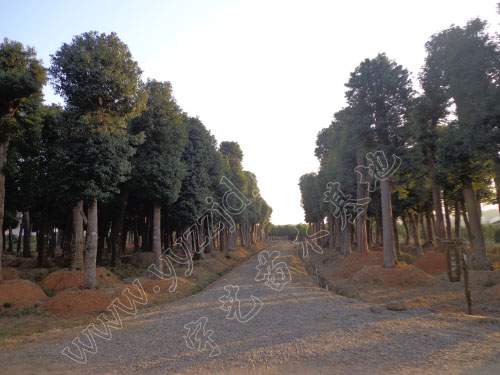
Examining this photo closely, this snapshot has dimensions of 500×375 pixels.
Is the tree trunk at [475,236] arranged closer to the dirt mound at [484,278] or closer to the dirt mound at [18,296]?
the dirt mound at [484,278]

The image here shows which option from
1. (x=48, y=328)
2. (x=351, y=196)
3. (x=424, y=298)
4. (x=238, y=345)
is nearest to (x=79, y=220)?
(x=48, y=328)

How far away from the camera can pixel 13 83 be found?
48.7ft

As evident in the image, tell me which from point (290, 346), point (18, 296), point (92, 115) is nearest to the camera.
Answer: point (290, 346)

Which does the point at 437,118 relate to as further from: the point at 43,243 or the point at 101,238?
the point at 101,238

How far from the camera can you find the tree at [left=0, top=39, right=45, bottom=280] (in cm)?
1498

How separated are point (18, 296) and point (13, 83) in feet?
31.1

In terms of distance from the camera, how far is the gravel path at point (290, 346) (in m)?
5.79

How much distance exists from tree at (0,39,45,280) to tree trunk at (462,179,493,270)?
23.5 metres

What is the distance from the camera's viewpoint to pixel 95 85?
569 inches

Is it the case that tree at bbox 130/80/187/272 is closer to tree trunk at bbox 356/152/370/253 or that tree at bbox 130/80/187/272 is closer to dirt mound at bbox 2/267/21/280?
dirt mound at bbox 2/267/21/280

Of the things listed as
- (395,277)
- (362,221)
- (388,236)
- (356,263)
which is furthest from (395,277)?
(362,221)

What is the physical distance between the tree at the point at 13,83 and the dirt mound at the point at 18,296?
3.46 metres

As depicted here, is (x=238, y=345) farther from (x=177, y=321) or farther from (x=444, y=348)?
(x=444, y=348)

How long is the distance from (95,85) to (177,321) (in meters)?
10.9
